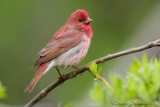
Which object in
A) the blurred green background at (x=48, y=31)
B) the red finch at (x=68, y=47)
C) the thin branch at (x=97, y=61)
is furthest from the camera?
the blurred green background at (x=48, y=31)

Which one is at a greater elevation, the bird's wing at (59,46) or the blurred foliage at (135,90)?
the blurred foliage at (135,90)

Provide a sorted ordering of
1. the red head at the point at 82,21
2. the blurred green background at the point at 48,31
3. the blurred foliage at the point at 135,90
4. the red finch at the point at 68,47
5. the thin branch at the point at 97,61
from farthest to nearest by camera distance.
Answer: the blurred green background at the point at 48,31 → the red head at the point at 82,21 → the red finch at the point at 68,47 → the thin branch at the point at 97,61 → the blurred foliage at the point at 135,90

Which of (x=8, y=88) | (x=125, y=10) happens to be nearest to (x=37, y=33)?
(x=8, y=88)

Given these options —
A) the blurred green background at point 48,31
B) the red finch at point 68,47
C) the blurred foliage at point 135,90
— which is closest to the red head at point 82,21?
the red finch at point 68,47

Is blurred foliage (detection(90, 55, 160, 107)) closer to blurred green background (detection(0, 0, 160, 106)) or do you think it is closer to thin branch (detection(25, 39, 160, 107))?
thin branch (detection(25, 39, 160, 107))

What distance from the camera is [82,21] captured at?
743 cm

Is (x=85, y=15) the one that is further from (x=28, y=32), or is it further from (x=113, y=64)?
(x=28, y=32)

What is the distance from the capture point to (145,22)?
9.40 m

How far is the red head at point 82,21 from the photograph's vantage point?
7.35 m

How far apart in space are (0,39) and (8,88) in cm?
139

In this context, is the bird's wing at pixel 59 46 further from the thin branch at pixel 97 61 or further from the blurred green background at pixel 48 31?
the blurred green background at pixel 48 31

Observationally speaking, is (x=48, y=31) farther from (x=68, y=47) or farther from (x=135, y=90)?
(x=135, y=90)

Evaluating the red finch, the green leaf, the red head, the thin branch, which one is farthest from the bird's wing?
the green leaf

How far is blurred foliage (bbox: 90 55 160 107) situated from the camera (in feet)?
13.3
